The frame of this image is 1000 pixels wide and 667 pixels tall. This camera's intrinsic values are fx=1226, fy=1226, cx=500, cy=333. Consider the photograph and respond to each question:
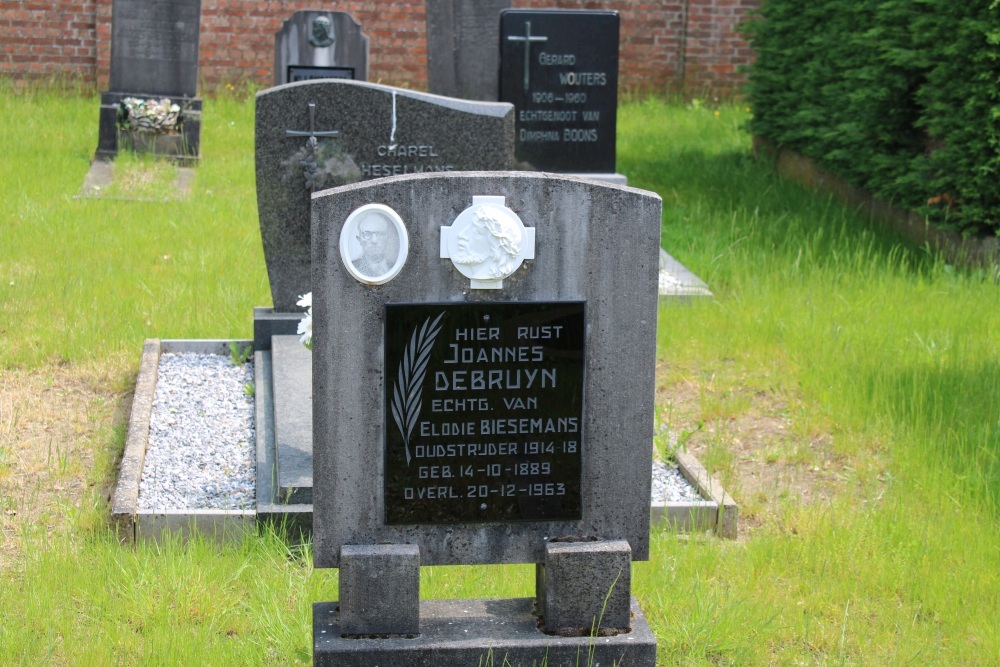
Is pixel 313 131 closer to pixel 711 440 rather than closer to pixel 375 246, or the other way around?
pixel 711 440

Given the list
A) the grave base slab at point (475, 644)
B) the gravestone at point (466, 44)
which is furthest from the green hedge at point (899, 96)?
the grave base slab at point (475, 644)

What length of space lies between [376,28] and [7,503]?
1059 cm

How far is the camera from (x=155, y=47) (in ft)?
34.1

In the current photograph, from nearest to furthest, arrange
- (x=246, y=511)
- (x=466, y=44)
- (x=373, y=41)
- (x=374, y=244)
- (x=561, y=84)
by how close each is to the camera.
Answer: (x=374, y=244), (x=246, y=511), (x=561, y=84), (x=466, y=44), (x=373, y=41)

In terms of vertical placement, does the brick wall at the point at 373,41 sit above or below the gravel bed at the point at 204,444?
above

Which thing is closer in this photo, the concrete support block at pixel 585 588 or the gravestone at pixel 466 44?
the concrete support block at pixel 585 588

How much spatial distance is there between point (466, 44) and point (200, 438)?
203 inches

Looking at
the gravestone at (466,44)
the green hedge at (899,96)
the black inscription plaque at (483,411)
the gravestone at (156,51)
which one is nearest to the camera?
the black inscription plaque at (483,411)

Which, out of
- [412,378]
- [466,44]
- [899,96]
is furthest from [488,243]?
[466,44]

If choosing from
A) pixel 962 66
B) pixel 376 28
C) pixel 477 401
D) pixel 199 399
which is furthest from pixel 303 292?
pixel 376 28

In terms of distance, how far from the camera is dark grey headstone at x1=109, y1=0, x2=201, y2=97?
10344 mm

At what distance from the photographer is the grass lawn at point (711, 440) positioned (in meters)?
3.30

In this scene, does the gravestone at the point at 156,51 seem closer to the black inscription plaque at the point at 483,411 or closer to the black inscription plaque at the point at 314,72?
the black inscription plaque at the point at 314,72

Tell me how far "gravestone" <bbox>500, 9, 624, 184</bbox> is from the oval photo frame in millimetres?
5260
